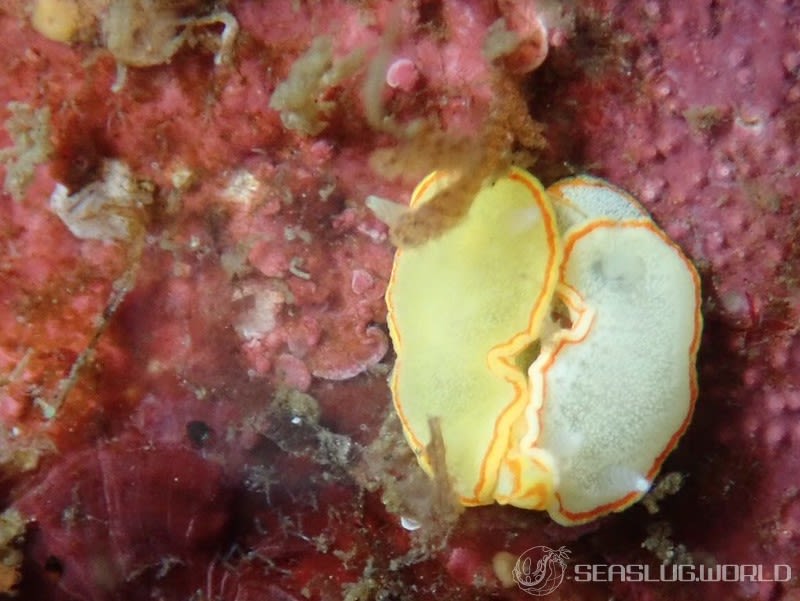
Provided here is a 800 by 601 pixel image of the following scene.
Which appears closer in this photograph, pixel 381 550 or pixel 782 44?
pixel 782 44

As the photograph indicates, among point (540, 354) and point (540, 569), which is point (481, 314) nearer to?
point (540, 354)

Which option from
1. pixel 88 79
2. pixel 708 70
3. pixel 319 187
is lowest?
pixel 319 187

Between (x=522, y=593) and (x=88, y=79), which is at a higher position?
(x=88, y=79)

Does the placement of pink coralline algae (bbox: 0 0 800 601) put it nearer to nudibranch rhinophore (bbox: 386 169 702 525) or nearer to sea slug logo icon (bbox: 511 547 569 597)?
sea slug logo icon (bbox: 511 547 569 597)

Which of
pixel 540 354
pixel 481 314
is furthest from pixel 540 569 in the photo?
pixel 481 314

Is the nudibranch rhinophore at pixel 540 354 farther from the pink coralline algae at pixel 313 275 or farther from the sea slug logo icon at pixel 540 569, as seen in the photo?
the sea slug logo icon at pixel 540 569

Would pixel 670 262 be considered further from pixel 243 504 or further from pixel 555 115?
pixel 243 504

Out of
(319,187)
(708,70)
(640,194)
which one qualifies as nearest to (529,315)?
(640,194)
